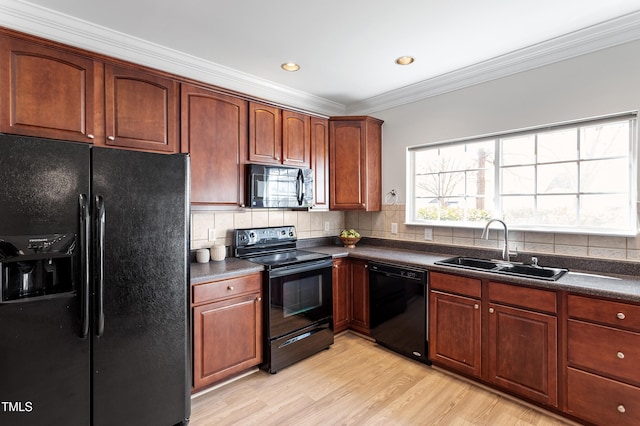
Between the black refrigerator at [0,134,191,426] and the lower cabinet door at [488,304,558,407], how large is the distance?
2.12 meters

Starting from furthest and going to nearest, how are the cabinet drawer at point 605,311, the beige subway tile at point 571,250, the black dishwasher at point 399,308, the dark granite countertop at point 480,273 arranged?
the black dishwasher at point 399,308 → the beige subway tile at point 571,250 → the dark granite countertop at point 480,273 → the cabinet drawer at point 605,311

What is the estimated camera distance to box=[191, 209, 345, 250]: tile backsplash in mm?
2855

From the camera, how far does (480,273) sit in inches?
93.7

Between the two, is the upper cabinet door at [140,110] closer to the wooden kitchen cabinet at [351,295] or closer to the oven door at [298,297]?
the oven door at [298,297]

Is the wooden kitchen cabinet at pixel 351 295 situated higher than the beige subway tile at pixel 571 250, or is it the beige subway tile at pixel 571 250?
the beige subway tile at pixel 571 250

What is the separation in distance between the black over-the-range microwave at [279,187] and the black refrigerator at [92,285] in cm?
84

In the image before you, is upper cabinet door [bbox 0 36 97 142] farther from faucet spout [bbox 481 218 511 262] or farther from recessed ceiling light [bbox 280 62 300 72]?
faucet spout [bbox 481 218 511 262]

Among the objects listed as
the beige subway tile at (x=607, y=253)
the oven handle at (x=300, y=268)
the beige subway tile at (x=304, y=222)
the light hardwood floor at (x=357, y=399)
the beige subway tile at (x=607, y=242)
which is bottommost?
the light hardwood floor at (x=357, y=399)

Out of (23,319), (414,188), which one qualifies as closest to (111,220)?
(23,319)

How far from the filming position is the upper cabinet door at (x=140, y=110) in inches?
84.4

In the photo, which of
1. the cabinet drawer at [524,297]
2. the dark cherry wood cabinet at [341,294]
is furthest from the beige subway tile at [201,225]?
the cabinet drawer at [524,297]

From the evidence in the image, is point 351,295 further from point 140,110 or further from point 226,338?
point 140,110

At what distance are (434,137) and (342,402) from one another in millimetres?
2518

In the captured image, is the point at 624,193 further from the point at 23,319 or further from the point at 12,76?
the point at 12,76
